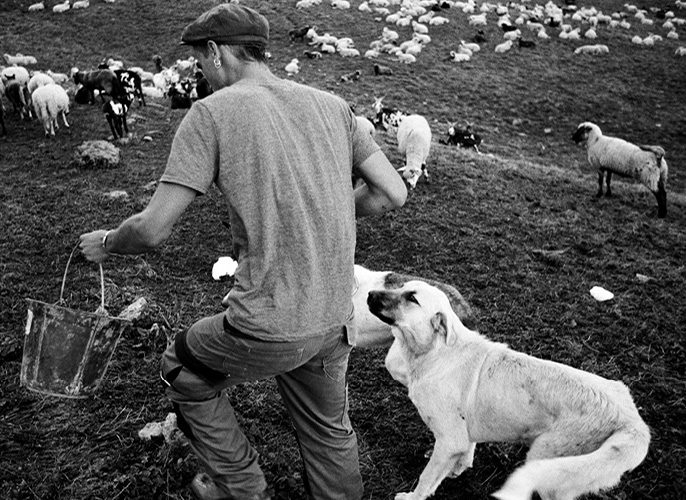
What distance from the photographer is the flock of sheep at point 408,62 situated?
991cm

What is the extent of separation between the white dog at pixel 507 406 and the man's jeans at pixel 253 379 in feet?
2.47

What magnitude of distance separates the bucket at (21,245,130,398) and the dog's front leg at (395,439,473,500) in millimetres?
2041

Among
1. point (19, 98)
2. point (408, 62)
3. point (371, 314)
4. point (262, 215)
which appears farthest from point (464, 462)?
point (408, 62)

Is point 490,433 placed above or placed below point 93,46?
above

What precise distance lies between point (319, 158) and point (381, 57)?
20.9 m

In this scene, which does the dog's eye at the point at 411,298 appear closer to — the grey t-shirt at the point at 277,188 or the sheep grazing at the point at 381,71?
the grey t-shirt at the point at 277,188

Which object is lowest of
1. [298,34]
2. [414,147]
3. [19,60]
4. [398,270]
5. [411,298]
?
[19,60]

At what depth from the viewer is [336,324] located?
2.35 meters

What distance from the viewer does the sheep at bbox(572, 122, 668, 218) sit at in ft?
30.3

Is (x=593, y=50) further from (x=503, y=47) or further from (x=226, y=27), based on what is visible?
(x=226, y=27)

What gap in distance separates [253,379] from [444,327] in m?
1.44

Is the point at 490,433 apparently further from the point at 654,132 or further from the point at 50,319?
the point at 654,132

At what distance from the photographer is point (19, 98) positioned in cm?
1319

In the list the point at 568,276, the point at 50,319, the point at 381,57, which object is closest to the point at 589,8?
the point at 381,57
